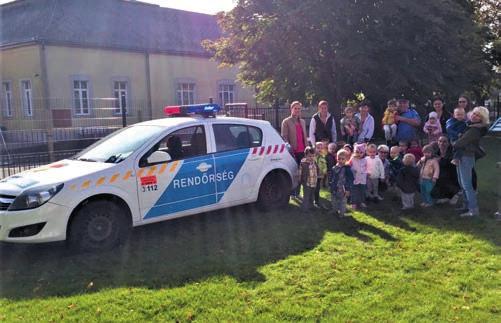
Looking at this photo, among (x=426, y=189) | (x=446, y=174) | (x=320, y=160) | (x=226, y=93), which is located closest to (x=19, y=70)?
(x=226, y=93)

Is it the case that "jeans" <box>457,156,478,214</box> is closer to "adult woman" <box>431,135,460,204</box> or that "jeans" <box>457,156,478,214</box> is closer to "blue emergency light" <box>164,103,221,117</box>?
"adult woman" <box>431,135,460,204</box>

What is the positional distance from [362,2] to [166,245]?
1198 centimetres

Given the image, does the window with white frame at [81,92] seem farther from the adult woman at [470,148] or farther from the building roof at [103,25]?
the adult woman at [470,148]

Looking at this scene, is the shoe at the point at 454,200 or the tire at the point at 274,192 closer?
the tire at the point at 274,192

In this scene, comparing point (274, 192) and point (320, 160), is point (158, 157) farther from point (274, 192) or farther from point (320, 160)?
point (320, 160)

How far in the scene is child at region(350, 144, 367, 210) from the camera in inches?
307

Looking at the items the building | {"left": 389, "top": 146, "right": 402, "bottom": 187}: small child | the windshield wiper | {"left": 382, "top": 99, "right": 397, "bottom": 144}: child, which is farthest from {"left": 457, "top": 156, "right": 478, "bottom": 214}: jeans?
the building

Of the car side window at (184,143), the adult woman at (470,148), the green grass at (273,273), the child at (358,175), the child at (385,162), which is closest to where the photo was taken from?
the green grass at (273,273)

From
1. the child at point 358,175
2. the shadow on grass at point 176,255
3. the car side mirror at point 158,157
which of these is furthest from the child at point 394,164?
the car side mirror at point 158,157

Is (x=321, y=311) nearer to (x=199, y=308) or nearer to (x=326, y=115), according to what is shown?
(x=199, y=308)

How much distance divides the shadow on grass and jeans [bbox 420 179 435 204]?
1.41 metres

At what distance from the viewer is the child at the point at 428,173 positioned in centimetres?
760

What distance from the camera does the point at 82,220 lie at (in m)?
5.73

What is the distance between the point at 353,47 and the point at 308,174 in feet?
27.7
